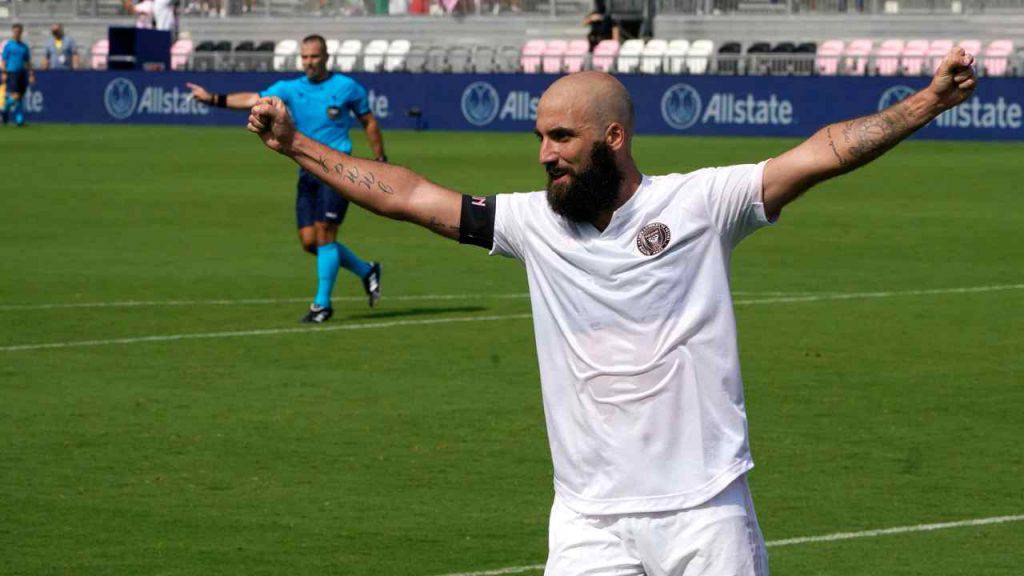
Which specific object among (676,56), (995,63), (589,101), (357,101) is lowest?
(676,56)

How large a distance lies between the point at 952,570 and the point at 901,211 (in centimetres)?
1824

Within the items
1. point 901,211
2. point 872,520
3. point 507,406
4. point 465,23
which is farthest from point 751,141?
point 872,520

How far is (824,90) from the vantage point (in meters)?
40.3

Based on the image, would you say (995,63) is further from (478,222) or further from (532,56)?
(478,222)

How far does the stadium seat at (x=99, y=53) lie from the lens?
52.5m

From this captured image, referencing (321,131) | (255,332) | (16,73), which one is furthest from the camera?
(16,73)

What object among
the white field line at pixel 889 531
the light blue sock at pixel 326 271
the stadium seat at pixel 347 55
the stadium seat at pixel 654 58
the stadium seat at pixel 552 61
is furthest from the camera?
the stadium seat at pixel 347 55

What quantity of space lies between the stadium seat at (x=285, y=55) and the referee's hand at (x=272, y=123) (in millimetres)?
43523

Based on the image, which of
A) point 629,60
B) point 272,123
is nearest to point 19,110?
point 629,60

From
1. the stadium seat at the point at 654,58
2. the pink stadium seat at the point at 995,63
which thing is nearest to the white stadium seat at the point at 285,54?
the stadium seat at the point at 654,58

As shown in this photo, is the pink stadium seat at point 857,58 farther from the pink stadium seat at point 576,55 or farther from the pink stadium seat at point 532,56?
the pink stadium seat at point 532,56

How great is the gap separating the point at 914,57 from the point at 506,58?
10744 millimetres

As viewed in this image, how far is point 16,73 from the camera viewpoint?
48.0 m

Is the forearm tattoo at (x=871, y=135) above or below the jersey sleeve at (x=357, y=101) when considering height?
above
